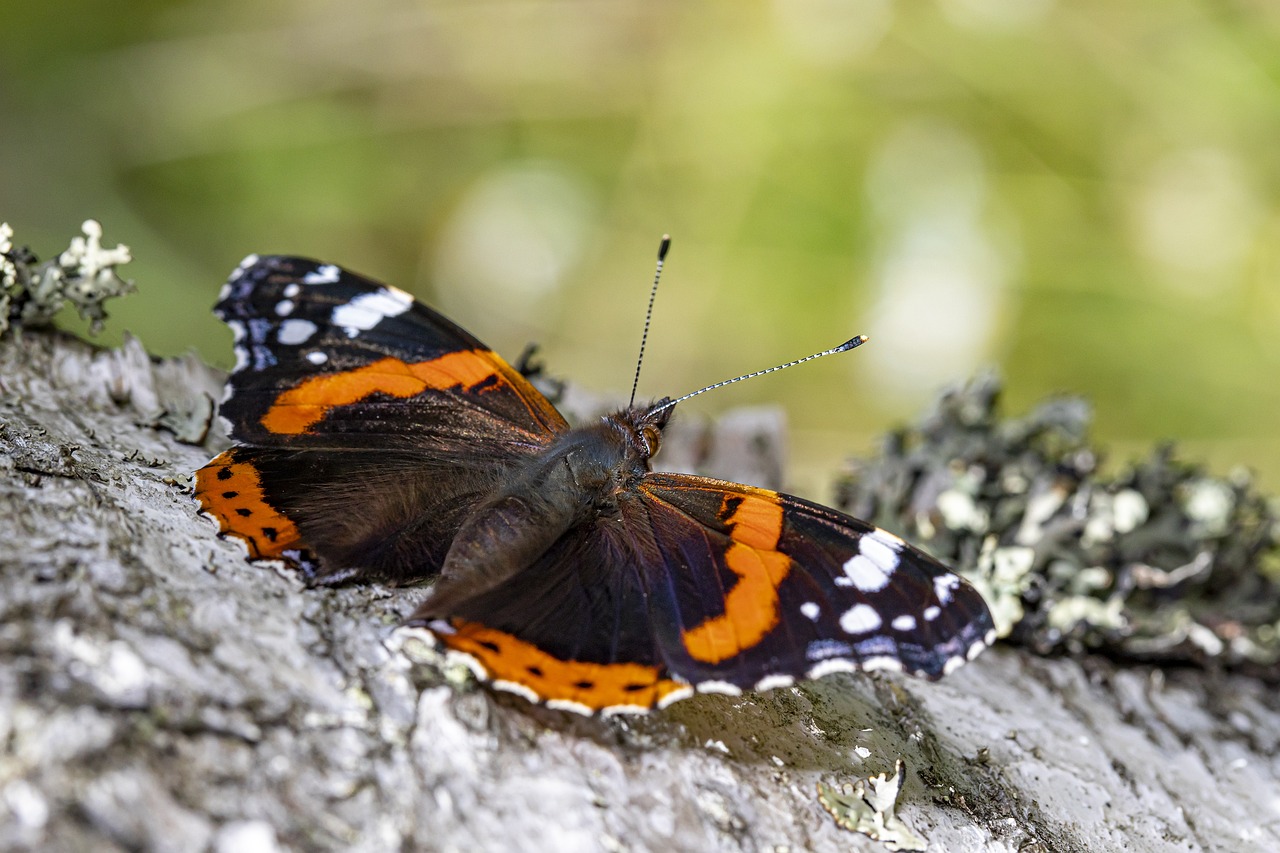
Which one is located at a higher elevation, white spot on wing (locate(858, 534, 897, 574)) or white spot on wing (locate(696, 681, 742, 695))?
white spot on wing (locate(858, 534, 897, 574))

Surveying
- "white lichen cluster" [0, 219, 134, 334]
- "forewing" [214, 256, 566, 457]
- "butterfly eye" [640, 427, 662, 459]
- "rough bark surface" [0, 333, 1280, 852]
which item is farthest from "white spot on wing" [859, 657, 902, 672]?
"white lichen cluster" [0, 219, 134, 334]

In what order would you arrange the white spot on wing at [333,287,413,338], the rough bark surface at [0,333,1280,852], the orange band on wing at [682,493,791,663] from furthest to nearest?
the white spot on wing at [333,287,413,338], the orange band on wing at [682,493,791,663], the rough bark surface at [0,333,1280,852]

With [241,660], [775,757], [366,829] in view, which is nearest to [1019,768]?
[775,757]

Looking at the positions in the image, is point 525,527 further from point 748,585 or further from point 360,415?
point 360,415

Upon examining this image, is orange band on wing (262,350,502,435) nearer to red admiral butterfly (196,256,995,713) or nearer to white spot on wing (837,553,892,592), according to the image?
red admiral butterfly (196,256,995,713)

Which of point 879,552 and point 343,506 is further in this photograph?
point 343,506

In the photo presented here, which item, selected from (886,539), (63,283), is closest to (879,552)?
(886,539)

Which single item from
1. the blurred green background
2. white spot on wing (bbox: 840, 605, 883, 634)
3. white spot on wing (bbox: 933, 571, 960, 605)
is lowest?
white spot on wing (bbox: 840, 605, 883, 634)
